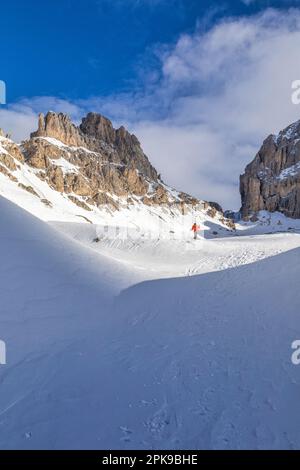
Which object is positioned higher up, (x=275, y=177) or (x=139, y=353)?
(x=275, y=177)

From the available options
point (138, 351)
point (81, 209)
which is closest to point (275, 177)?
point (81, 209)

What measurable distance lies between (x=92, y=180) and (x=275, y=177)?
317ft

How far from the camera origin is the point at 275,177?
16300 centimetres

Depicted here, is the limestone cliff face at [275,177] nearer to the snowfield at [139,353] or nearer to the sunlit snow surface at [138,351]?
the sunlit snow surface at [138,351]

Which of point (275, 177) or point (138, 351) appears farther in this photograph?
point (275, 177)

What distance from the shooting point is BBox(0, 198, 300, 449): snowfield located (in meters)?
4.88

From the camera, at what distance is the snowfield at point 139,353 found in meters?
4.88

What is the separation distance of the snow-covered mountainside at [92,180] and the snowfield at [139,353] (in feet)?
201

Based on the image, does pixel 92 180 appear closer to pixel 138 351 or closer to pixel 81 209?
pixel 81 209

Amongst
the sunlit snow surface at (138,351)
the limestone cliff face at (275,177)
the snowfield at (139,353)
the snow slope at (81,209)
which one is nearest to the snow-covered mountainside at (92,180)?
the snow slope at (81,209)

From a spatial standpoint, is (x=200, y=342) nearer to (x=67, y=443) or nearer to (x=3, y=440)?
(x=67, y=443)

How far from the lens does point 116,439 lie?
185 inches

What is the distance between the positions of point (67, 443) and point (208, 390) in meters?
2.73

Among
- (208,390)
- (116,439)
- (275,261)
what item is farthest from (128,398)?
(275,261)
